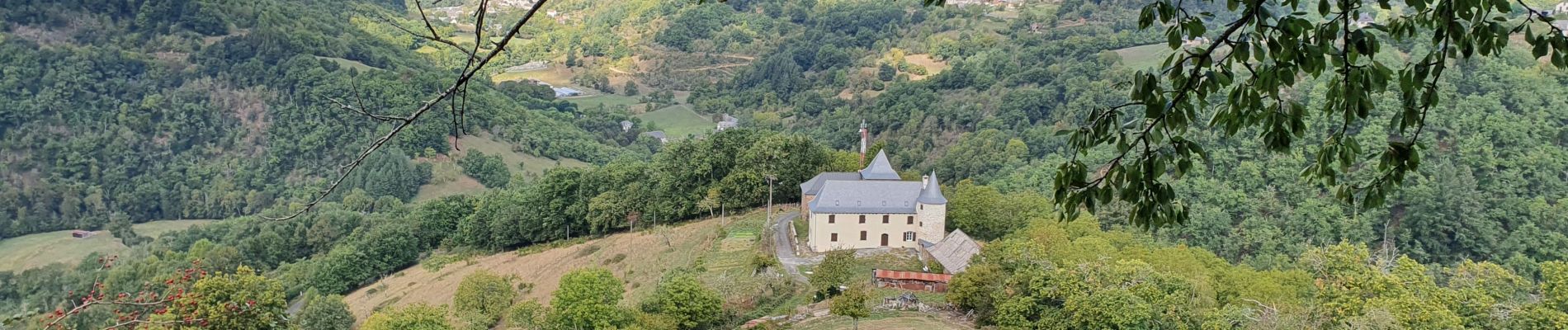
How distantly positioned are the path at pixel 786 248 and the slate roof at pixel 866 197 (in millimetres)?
2009

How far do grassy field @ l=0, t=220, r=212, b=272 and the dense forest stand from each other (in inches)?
71.7

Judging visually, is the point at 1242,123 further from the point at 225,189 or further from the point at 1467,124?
the point at 225,189

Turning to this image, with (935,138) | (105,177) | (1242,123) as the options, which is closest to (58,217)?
(105,177)

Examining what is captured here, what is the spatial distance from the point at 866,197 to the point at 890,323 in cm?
1068

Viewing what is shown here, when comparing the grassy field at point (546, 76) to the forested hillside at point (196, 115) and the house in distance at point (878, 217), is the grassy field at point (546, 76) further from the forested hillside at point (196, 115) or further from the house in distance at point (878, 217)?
the house in distance at point (878, 217)

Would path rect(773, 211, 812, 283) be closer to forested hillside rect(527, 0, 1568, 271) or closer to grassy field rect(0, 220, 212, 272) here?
forested hillside rect(527, 0, 1568, 271)

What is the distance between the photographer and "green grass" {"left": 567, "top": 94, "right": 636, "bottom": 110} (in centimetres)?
13615

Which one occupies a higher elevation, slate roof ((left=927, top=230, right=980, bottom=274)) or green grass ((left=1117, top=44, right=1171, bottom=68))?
slate roof ((left=927, top=230, right=980, bottom=274))

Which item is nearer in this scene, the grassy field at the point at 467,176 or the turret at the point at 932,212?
the turret at the point at 932,212

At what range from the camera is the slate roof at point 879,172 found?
4450 cm

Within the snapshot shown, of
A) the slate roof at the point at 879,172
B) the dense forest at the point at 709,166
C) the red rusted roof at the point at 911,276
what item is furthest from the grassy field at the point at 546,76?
the red rusted roof at the point at 911,276

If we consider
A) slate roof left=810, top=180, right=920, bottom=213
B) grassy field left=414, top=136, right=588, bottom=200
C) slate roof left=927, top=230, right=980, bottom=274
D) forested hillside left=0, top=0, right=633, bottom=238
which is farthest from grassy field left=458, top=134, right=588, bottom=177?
slate roof left=927, top=230, right=980, bottom=274

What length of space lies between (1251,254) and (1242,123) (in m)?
59.7

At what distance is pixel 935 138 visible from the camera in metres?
91.2
